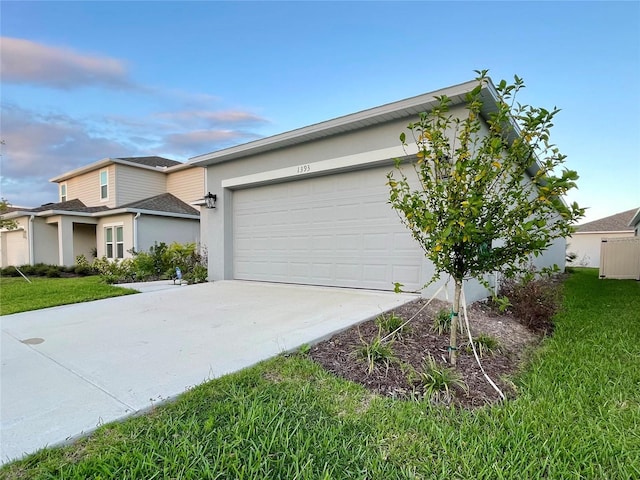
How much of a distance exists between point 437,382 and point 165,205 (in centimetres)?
1534

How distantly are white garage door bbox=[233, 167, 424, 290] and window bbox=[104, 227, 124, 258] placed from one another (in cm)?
870

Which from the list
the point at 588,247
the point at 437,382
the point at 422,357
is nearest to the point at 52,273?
the point at 422,357

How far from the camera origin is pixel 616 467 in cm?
190

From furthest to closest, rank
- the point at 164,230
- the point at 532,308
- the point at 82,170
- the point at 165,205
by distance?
1. the point at 82,170
2. the point at 165,205
3. the point at 164,230
4. the point at 532,308

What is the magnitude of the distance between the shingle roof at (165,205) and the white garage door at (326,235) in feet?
24.0

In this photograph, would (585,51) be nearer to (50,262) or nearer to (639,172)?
(639,172)

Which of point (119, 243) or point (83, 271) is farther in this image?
point (119, 243)

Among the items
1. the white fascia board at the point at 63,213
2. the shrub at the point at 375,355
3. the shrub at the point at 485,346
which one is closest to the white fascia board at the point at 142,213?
the white fascia board at the point at 63,213

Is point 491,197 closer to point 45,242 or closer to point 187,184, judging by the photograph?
point 187,184

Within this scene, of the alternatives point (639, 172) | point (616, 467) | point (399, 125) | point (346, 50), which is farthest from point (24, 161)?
point (639, 172)

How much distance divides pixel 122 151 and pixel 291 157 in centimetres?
1449

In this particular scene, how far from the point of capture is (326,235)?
24.5 feet

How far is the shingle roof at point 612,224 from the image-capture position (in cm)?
2519

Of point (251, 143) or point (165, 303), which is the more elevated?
point (251, 143)
